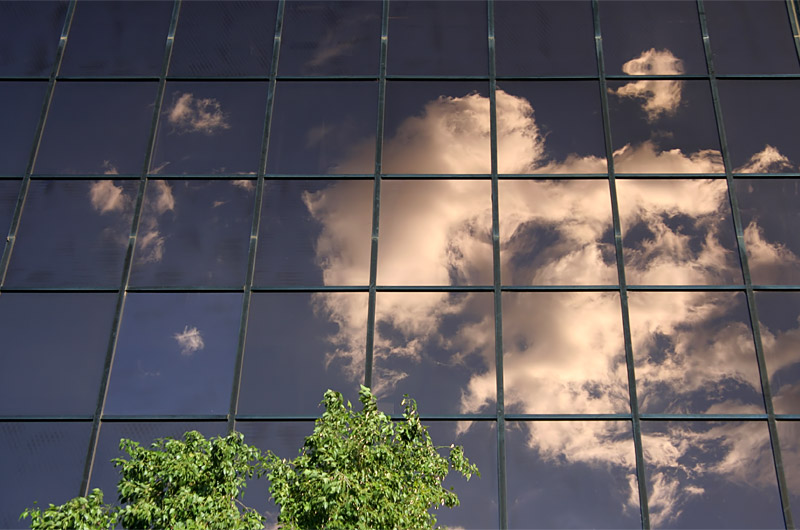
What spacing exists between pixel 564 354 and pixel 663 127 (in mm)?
5134

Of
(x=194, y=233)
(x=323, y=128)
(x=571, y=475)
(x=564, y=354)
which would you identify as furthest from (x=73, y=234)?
(x=571, y=475)

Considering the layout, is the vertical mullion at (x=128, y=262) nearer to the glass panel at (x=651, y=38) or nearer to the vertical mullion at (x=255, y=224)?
the vertical mullion at (x=255, y=224)

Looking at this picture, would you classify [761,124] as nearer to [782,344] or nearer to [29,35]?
[782,344]

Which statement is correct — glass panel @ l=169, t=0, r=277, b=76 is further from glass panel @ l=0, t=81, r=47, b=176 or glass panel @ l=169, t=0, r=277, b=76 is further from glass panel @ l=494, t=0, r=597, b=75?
glass panel @ l=494, t=0, r=597, b=75

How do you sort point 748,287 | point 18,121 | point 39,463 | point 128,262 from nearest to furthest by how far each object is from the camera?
point 39,463
point 748,287
point 128,262
point 18,121

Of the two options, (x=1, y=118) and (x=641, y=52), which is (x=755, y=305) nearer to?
(x=641, y=52)

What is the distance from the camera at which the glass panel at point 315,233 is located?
17734mm

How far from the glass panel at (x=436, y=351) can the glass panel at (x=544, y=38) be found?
518 cm

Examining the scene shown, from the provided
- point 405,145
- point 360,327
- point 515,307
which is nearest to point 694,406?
point 515,307

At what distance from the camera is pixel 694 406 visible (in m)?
16.5

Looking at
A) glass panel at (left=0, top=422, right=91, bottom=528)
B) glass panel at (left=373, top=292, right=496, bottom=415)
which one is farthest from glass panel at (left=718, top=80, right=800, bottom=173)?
glass panel at (left=0, top=422, right=91, bottom=528)

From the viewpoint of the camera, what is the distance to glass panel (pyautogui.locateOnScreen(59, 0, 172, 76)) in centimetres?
1994

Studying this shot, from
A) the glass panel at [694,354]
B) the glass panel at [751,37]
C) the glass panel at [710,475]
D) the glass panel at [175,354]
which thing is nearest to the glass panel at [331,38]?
the glass panel at [175,354]

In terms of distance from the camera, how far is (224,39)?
2017 cm
